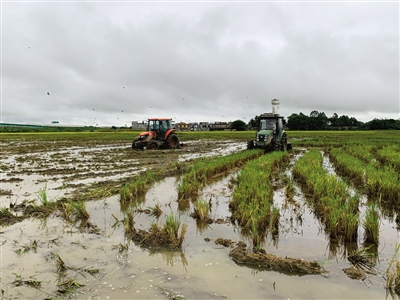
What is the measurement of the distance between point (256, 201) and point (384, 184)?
11.1ft

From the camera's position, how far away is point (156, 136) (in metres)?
19.1

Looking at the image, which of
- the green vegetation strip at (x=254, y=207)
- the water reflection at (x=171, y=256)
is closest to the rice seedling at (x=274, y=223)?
the green vegetation strip at (x=254, y=207)

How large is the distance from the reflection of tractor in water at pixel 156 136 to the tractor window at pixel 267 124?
20.5 ft

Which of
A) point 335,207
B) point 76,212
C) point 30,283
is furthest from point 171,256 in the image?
point 335,207

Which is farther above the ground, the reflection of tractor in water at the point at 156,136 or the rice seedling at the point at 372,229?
the reflection of tractor in water at the point at 156,136

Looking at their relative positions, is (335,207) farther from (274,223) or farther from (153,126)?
(153,126)

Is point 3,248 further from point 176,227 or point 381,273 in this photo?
point 381,273

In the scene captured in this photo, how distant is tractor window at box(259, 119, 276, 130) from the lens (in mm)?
16406

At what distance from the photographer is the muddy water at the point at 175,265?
297 centimetres

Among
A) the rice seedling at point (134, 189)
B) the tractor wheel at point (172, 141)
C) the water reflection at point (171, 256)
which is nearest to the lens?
the water reflection at point (171, 256)

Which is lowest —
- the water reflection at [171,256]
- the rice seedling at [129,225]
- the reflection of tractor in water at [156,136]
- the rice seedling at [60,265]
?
the water reflection at [171,256]

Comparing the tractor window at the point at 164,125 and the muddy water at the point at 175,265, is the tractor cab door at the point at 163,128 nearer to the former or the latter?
the tractor window at the point at 164,125

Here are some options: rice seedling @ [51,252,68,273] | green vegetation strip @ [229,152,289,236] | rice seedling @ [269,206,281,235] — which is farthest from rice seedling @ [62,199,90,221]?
rice seedling @ [269,206,281,235]

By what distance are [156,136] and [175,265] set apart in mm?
15937
